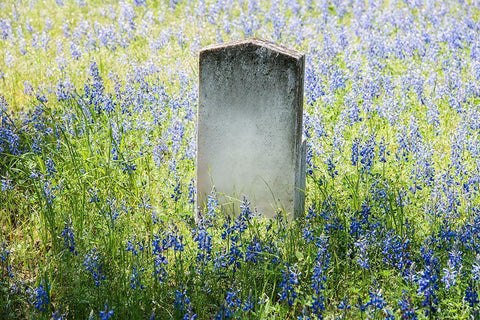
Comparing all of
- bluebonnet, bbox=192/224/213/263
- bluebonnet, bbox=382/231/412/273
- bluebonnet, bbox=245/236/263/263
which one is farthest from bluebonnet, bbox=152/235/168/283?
bluebonnet, bbox=382/231/412/273

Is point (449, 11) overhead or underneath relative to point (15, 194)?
overhead

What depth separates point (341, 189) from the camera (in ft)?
→ 15.2

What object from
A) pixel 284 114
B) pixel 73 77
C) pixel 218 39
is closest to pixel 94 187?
pixel 284 114

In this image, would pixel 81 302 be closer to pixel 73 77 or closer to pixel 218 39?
pixel 73 77

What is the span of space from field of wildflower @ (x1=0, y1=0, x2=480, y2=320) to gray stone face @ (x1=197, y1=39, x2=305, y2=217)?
0.64ft

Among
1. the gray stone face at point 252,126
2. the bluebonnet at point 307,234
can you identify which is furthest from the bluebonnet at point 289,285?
the gray stone face at point 252,126

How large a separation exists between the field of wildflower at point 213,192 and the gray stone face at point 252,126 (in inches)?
7.7

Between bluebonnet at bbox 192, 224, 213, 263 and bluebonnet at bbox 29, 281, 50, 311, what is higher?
bluebonnet at bbox 192, 224, 213, 263

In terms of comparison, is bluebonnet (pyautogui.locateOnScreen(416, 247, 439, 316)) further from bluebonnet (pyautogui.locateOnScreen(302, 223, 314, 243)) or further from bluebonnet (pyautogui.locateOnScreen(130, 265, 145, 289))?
bluebonnet (pyautogui.locateOnScreen(130, 265, 145, 289))

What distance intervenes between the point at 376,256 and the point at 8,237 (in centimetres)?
258

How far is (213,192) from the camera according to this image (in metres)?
4.18

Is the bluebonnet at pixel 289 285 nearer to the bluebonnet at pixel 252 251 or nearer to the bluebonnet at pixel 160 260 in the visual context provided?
the bluebonnet at pixel 252 251

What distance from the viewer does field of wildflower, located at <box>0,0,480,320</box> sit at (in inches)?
128

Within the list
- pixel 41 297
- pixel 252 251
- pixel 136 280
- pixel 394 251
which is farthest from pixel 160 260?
pixel 394 251
